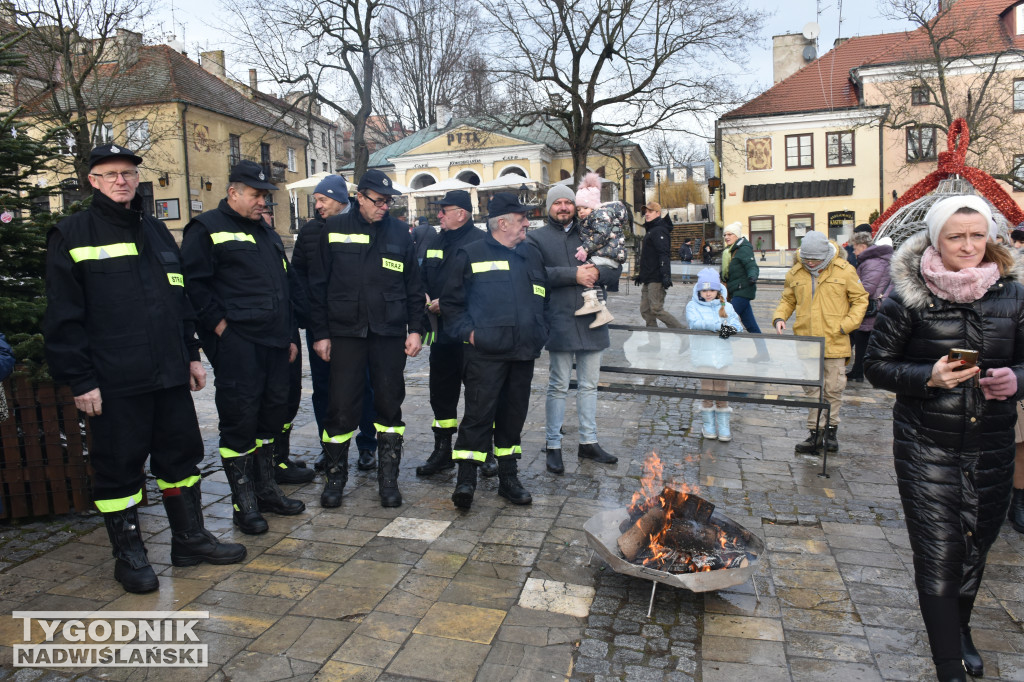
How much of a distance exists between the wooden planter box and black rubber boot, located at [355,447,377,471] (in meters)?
2.00

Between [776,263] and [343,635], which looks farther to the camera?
[776,263]

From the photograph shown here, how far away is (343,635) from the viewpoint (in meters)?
3.47

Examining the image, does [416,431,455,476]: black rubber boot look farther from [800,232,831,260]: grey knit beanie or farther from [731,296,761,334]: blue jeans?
[731,296,761,334]: blue jeans

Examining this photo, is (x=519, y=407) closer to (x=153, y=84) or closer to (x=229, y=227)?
(x=229, y=227)

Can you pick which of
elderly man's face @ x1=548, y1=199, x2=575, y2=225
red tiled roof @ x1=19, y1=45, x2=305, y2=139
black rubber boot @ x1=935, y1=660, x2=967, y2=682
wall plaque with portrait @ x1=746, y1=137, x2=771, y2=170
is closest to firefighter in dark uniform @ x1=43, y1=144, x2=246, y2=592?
elderly man's face @ x1=548, y1=199, x2=575, y2=225

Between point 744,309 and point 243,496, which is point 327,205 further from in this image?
point 744,309

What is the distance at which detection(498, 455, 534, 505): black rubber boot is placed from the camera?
523 cm

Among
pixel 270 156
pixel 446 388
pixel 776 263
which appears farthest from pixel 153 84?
pixel 446 388

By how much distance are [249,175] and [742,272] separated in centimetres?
723

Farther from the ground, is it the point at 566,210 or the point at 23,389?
the point at 566,210

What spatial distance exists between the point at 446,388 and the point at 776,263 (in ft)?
104

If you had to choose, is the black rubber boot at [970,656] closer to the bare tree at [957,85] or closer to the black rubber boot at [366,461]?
the black rubber boot at [366,461]

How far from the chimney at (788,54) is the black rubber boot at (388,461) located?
4547 centimetres

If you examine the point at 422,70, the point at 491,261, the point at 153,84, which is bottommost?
the point at 491,261
